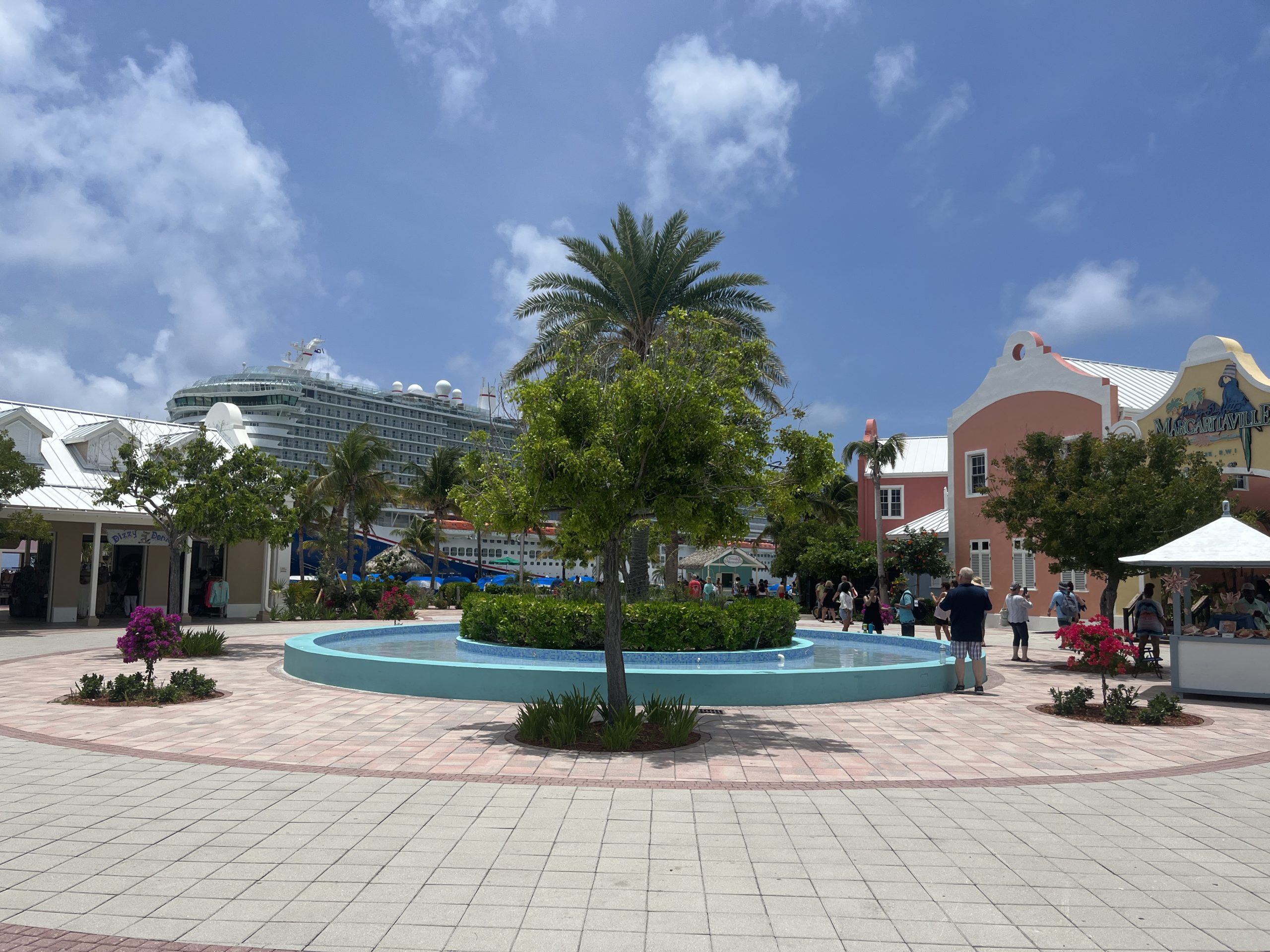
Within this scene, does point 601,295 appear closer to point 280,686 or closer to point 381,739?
point 280,686

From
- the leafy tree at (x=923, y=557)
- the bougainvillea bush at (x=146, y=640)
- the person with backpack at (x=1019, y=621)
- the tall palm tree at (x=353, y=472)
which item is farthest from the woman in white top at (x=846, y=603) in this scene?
the tall palm tree at (x=353, y=472)

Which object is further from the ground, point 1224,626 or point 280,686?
point 1224,626

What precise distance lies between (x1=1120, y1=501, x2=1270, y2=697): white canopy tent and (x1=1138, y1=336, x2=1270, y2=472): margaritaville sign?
11.7 m

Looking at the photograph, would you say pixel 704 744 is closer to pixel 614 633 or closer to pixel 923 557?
pixel 614 633

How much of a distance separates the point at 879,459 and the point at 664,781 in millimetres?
33858

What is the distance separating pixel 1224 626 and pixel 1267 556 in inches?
129

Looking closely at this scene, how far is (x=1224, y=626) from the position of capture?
49.5ft

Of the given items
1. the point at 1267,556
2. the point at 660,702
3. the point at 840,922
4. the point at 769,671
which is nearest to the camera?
the point at 840,922

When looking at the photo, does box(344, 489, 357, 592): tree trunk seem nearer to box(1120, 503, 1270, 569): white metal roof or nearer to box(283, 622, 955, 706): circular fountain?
box(283, 622, 955, 706): circular fountain

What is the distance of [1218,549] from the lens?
12930 millimetres

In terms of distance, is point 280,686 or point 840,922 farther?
point 280,686

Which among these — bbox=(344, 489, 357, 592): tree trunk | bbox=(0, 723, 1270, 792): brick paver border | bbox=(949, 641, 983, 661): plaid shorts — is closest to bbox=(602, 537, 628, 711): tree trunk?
bbox=(0, 723, 1270, 792): brick paver border

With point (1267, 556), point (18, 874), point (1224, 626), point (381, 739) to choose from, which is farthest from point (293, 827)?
point (1224, 626)

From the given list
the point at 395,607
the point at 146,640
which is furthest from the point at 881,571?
the point at 146,640
